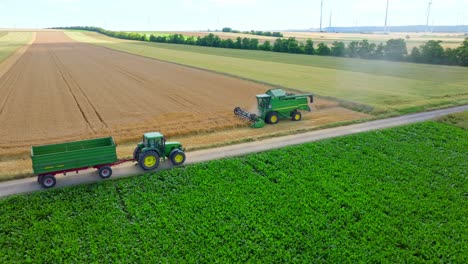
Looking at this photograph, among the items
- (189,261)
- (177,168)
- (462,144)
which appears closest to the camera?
(189,261)

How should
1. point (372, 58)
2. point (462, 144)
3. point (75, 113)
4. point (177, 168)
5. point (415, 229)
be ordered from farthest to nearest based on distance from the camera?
point (372, 58) → point (75, 113) → point (462, 144) → point (177, 168) → point (415, 229)

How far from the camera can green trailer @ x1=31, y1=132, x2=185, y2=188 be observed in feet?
55.2

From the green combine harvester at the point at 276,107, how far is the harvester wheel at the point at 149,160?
1014cm

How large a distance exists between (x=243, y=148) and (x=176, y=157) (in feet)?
15.8

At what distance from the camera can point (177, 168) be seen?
63.3 ft

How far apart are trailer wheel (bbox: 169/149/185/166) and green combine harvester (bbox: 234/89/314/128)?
358 inches

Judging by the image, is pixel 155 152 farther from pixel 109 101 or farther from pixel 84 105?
pixel 109 101

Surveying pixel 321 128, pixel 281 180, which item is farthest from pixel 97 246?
pixel 321 128

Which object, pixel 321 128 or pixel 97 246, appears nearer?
pixel 97 246

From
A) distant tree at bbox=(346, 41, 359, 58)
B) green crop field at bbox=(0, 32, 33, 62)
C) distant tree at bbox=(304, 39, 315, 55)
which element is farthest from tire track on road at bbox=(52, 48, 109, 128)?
distant tree at bbox=(346, 41, 359, 58)

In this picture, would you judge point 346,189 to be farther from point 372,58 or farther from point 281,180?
point 372,58

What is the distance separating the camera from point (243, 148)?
22734 millimetres

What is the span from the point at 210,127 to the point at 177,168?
8.04 metres

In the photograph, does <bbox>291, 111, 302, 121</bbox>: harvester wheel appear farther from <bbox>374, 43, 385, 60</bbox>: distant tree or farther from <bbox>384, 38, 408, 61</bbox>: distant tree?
<bbox>374, 43, 385, 60</bbox>: distant tree
